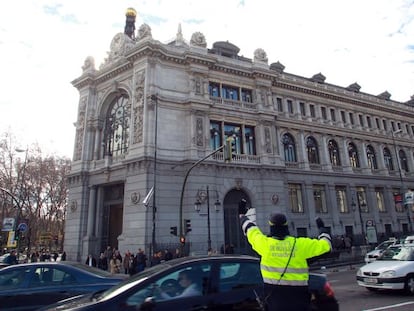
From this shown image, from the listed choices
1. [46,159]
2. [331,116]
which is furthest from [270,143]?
[46,159]

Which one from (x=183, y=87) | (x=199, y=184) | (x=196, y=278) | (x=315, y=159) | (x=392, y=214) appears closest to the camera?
(x=196, y=278)

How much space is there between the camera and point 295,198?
28.9 metres

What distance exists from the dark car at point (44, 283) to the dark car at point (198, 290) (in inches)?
83.5

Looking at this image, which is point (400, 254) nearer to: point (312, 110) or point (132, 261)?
point (132, 261)

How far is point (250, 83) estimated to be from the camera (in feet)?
A: 94.9

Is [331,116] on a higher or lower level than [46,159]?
higher

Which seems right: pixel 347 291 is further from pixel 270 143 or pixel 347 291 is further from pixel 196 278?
pixel 270 143

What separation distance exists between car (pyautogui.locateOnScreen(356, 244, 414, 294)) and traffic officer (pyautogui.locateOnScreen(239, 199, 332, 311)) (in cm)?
703

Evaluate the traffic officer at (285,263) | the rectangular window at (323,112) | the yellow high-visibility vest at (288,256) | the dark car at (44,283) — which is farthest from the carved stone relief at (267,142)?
the yellow high-visibility vest at (288,256)

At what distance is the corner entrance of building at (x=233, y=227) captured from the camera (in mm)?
24188

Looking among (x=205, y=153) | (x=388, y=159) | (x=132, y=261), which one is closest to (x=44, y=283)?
(x=132, y=261)

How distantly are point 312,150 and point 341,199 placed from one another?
20.0ft

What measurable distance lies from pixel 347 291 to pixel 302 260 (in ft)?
27.1

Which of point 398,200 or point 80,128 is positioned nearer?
point 80,128
